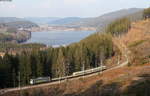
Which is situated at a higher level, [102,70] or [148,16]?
[148,16]

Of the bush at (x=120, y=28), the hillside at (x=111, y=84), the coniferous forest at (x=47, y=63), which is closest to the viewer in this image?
the hillside at (x=111, y=84)

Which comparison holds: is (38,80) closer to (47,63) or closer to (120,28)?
(47,63)

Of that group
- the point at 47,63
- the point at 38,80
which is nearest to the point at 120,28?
the point at 47,63

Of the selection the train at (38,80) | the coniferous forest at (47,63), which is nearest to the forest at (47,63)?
the coniferous forest at (47,63)

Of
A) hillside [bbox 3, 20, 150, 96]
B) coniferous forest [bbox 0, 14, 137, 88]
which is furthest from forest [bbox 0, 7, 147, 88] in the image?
hillside [bbox 3, 20, 150, 96]

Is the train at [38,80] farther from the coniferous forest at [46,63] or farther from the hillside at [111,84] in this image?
the hillside at [111,84]

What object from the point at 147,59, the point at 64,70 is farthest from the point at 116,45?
the point at 64,70

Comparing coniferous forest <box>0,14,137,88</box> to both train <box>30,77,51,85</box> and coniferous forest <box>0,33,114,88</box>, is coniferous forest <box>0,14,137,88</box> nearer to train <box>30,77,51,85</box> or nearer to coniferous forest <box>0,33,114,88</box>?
coniferous forest <box>0,33,114,88</box>

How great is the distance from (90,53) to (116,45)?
21.0 m

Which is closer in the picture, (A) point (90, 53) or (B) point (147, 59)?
(B) point (147, 59)

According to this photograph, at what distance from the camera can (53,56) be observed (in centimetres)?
5866

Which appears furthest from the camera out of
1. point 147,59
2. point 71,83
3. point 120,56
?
point 120,56

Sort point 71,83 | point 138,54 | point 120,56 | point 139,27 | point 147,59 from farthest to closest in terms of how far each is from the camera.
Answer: point 139,27
point 120,56
point 138,54
point 147,59
point 71,83

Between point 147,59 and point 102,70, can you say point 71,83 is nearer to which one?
point 102,70
